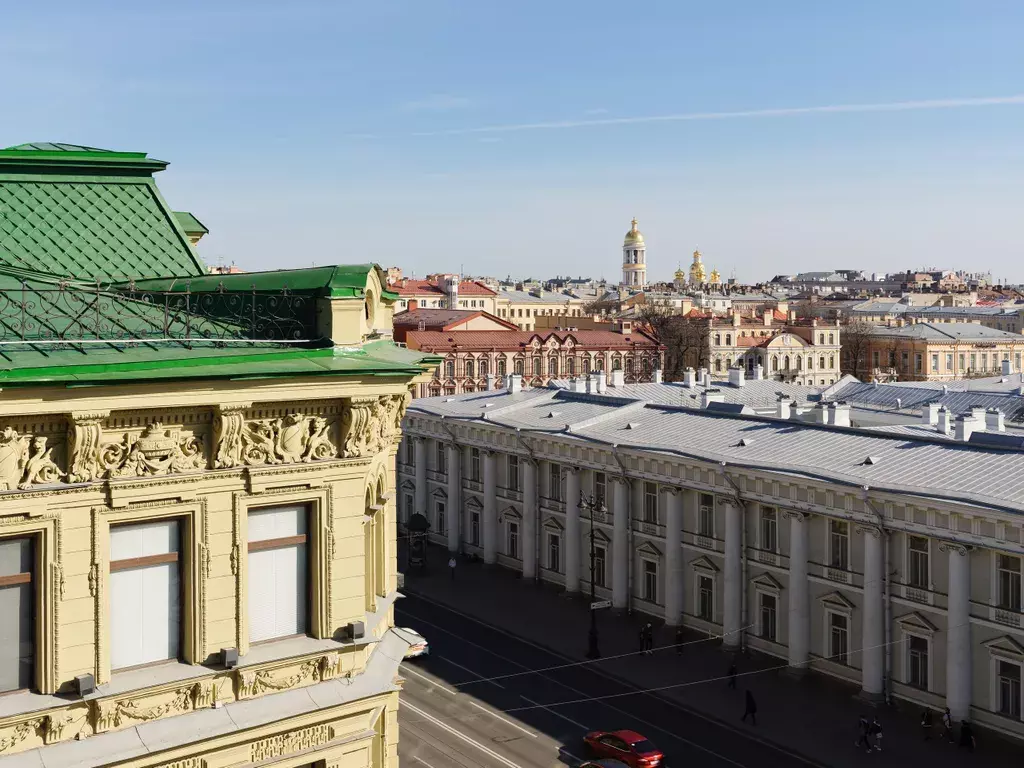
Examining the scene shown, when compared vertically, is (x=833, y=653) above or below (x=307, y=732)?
below

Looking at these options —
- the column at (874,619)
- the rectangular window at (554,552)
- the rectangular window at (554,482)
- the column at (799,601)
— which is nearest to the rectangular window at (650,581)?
the rectangular window at (554,552)

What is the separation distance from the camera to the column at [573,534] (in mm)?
49031

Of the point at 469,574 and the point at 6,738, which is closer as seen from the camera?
the point at 6,738

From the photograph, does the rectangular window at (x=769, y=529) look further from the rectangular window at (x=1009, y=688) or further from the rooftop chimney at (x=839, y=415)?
the rooftop chimney at (x=839, y=415)

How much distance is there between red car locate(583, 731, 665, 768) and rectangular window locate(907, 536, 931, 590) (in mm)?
9269

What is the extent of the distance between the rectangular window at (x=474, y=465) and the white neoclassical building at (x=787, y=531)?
0.33 feet

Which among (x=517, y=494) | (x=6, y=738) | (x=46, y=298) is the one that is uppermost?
(x=46, y=298)

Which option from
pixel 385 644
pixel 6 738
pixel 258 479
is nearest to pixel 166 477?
pixel 258 479

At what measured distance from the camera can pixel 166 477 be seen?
35.4 ft

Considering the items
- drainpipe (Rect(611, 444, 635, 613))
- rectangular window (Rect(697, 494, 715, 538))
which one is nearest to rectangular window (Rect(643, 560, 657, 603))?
drainpipe (Rect(611, 444, 635, 613))

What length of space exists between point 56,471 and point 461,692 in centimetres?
2874

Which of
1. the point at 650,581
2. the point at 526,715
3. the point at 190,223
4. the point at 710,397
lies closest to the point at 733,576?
the point at 650,581

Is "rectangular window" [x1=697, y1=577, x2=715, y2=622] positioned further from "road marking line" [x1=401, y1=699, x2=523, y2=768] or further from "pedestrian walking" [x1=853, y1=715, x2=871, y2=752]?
"road marking line" [x1=401, y1=699, x2=523, y2=768]

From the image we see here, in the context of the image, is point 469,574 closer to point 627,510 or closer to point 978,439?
point 627,510
